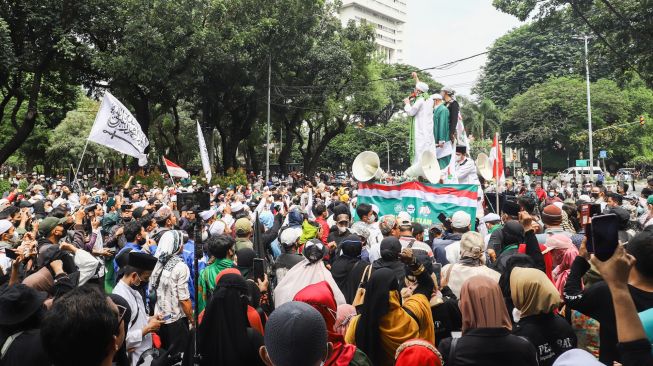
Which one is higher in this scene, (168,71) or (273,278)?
(168,71)

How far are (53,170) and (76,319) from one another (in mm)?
50836

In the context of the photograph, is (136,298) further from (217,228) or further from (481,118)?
(481,118)

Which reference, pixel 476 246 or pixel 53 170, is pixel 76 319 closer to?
pixel 476 246

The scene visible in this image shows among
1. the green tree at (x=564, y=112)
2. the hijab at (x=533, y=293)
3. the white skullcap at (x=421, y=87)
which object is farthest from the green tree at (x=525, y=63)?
the hijab at (x=533, y=293)

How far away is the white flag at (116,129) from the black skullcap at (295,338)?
9.46 meters

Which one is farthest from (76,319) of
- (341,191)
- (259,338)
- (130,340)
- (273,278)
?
(341,191)

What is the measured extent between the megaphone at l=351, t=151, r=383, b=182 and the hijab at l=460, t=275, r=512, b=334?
27.0ft

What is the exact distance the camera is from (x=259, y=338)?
348 centimetres

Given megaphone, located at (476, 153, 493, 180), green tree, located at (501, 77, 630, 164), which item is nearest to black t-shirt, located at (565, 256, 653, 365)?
megaphone, located at (476, 153, 493, 180)

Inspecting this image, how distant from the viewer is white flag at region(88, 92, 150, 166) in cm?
1084

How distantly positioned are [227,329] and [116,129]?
877 cm

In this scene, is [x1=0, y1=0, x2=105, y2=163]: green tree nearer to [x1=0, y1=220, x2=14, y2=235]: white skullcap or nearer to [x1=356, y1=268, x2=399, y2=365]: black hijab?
[x1=0, y1=220, x2=14, y2=235]: white skullcap

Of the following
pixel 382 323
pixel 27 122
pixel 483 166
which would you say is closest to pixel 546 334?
pixel 382 323

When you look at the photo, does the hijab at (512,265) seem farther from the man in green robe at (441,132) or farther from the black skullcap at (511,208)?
the man in green robe at (441,132)
